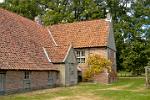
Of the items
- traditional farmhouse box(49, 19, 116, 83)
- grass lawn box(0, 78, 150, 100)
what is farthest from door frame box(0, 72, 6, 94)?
traditional farmhouse box(49, 19, 116, 83)

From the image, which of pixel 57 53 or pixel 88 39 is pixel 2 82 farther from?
pixel 88 39

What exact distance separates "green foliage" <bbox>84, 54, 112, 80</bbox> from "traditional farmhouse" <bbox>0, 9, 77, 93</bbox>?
11.7ft

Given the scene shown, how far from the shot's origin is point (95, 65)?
42.1 meters

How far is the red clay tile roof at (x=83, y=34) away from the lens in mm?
43406

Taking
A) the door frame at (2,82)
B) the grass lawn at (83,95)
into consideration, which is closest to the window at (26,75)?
the grass lawn at (83,95)

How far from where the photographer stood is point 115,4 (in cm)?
6169

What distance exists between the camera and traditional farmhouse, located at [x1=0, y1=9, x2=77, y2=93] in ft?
92.7

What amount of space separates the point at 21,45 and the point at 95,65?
40.4ft

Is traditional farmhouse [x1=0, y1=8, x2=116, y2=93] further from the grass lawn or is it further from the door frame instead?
the grass lawn

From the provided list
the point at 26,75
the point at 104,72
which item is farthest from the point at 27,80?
the point at 104,72

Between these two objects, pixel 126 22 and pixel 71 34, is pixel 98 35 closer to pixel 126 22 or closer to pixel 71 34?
pixel 71 34

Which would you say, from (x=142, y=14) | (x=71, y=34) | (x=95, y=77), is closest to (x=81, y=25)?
(x=71, y=34)

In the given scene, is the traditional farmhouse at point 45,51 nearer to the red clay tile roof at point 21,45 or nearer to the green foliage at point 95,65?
the red clay tile roof at point 21,45

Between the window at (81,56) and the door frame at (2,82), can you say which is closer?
the door frame at (2,82)
